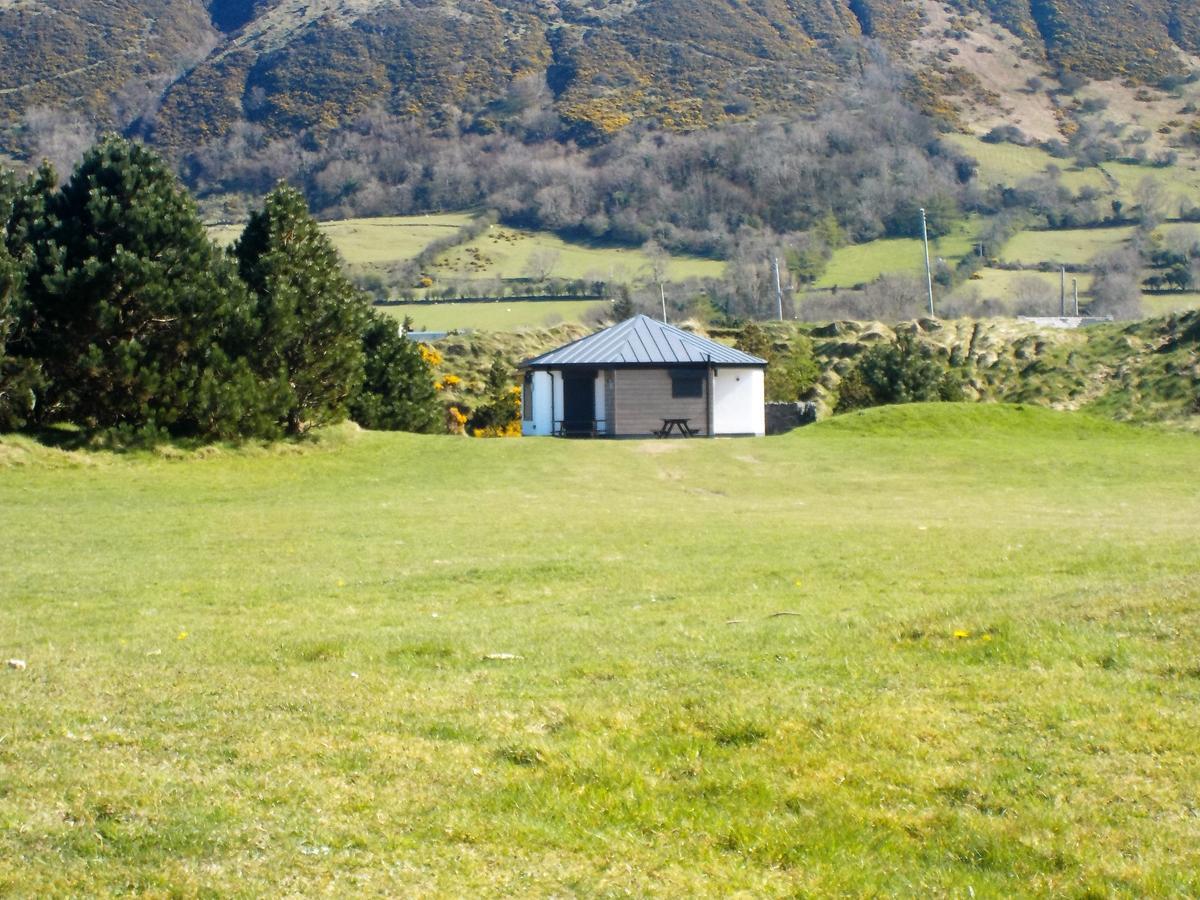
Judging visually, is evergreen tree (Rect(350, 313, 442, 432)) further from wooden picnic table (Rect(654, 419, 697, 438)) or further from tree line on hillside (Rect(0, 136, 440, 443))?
wooden picnic table (Rect(654, 419, 697, 438))

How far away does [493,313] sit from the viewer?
248 feet

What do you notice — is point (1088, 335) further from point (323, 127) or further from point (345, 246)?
point (323, 127)

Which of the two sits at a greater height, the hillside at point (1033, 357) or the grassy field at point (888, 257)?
the grassy field at point (888, 257)

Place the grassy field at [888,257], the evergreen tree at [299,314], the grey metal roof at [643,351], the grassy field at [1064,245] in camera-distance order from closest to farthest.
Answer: the evergreen tree at [299,314]
the grey metal roof at [643,351]
the grassy field at [1064,245]
the grassy field at [888,257]

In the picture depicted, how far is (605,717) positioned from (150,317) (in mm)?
24118

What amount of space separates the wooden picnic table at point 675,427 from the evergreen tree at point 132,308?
1547 centimetres

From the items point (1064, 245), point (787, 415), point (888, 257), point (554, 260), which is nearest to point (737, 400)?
point (787, 415)

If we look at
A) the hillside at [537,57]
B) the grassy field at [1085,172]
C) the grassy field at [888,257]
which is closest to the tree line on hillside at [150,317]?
the grassy field at [888,257]

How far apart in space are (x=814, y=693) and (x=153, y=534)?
44.8 ft

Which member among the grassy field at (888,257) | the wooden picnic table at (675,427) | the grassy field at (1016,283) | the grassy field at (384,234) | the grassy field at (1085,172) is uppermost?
the grassy field at (1085,172)

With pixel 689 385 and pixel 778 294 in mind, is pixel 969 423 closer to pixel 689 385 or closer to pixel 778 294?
pixel 689 385

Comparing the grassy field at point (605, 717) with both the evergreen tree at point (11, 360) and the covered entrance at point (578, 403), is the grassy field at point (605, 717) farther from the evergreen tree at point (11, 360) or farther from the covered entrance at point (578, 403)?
the covered entrance at point (578, 403)

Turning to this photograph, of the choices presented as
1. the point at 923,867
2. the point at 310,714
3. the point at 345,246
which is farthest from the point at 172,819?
the point at 345,246

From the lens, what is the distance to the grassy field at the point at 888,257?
92312mm
